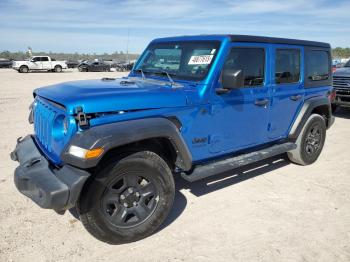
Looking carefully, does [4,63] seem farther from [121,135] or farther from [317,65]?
[121,135]

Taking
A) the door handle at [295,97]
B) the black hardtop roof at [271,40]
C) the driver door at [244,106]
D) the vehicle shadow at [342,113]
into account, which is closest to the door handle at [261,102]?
the driver door at [244,106]

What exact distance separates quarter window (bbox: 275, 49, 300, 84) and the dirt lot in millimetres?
1505

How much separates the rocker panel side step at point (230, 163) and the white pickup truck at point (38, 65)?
31.4 m

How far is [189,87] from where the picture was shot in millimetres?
3766

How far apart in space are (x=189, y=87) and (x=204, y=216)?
1519mm

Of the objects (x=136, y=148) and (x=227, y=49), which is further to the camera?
(x=227, y=49)

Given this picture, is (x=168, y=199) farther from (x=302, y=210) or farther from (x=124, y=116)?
(x=302, y=210)

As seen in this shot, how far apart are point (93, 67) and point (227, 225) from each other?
37.0m

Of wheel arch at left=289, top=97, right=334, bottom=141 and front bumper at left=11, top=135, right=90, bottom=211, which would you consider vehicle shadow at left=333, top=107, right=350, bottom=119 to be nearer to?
wheel arch at left=289, top=97, right=334, bottom=141

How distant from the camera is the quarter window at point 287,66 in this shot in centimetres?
468

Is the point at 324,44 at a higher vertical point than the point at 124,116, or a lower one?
higher

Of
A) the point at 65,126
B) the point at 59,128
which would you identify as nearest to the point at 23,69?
the point at 59,128

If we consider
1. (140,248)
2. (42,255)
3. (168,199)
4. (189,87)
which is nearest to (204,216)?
(168,199)

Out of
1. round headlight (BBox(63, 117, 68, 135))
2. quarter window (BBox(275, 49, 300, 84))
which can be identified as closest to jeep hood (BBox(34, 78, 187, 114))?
round headlight (BBox(63, 117, 68, 135))
